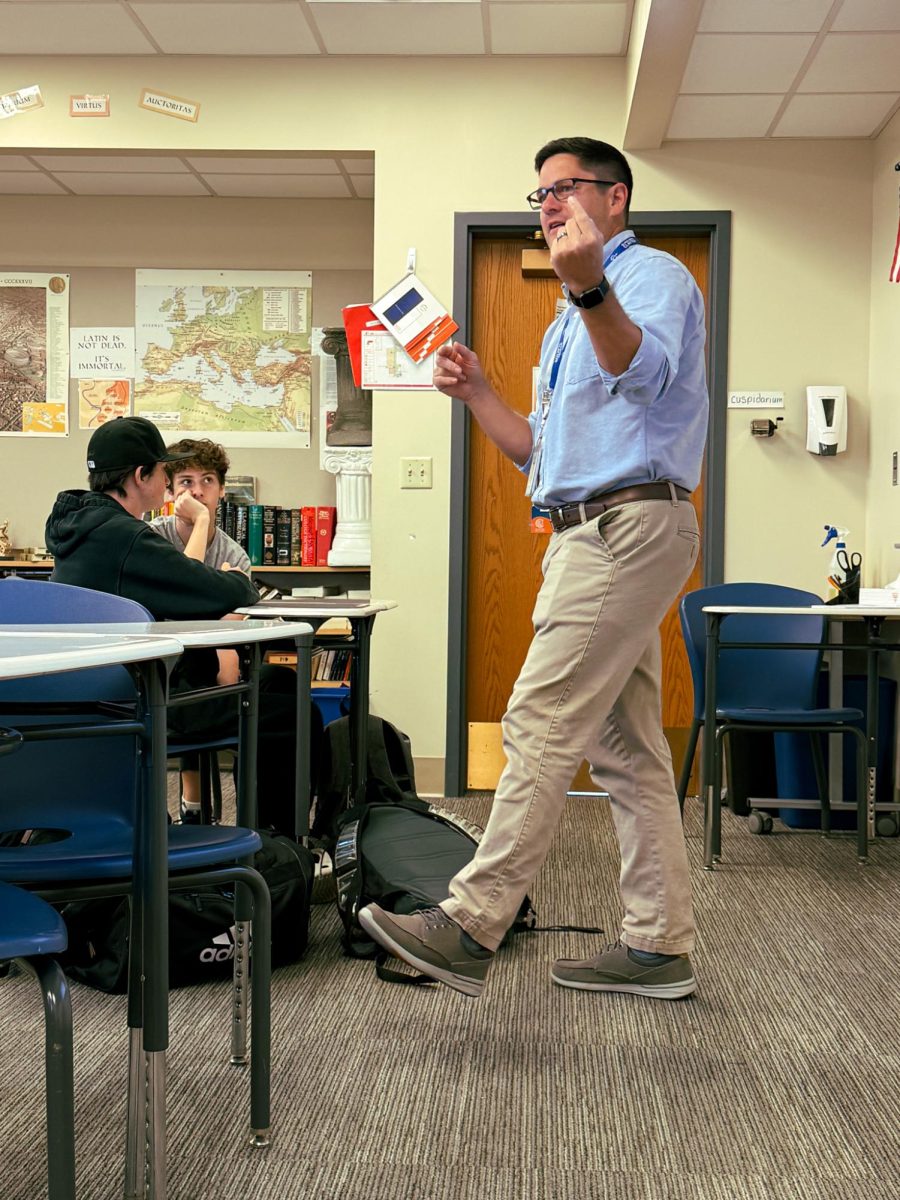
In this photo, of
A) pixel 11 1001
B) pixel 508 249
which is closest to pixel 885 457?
pixel 508 249

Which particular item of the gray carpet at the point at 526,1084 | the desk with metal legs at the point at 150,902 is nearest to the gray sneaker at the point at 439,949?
the gray carpet at the point at 526,1084

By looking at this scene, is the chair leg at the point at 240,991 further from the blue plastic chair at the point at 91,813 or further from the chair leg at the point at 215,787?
the chair leg at the point at 215,787

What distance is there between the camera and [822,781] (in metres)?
3.83

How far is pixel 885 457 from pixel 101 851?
11.6 ft

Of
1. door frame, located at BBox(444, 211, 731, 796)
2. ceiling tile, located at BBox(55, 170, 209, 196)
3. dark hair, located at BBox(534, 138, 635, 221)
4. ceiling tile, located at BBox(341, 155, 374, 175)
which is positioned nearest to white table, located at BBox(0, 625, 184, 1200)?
dark hair, located at BBox(534, 138, 635, 221)

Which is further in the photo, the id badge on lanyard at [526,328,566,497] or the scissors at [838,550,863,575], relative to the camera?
the scissors at [838,550,863,575]

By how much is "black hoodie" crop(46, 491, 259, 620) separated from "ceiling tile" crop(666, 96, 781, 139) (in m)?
2.64

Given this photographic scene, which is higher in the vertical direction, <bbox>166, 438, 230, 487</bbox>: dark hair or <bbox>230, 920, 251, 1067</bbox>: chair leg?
<bbox>166, 438, 230, 487</bbox>: dark hair

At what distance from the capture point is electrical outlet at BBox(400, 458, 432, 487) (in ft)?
14.8

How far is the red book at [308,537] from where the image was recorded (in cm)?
523

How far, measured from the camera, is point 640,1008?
7.32 feet

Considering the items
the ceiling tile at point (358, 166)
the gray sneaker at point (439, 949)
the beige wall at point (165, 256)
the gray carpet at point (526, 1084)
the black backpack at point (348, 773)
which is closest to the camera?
the gray carpet at point (526, 1084)

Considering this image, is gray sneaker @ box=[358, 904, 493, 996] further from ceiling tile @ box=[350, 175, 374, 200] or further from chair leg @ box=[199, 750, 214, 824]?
ceiling tile @ box=[350, 175, 374, 200]

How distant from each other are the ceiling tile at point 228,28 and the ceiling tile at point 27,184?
3.85 feet
